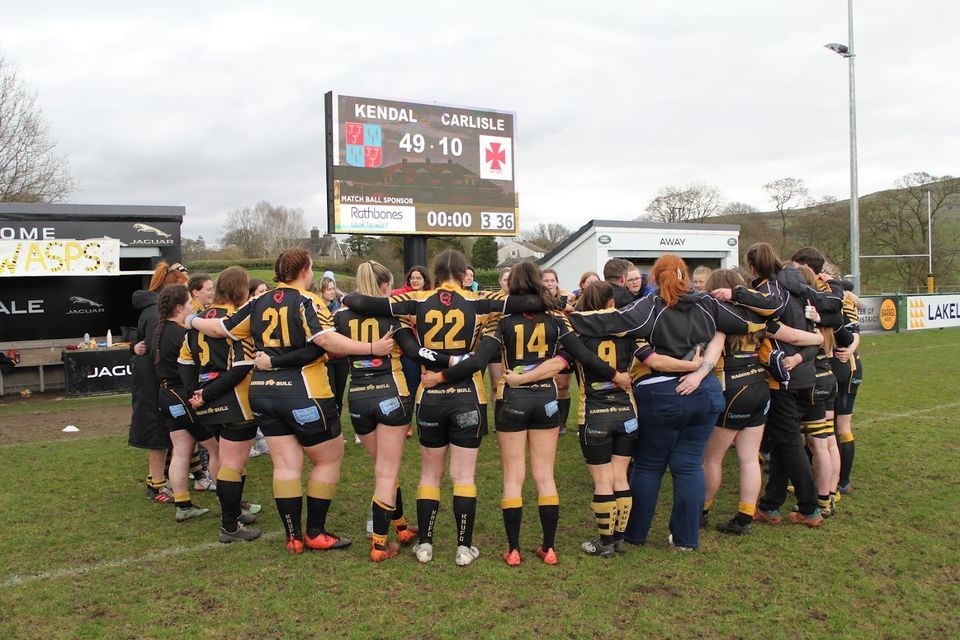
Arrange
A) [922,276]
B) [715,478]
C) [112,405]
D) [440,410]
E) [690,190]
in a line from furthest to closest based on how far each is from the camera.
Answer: [690,190] → [922,276] → [112,405] → [715,478] → [440,410]

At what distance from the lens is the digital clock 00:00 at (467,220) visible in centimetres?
1539

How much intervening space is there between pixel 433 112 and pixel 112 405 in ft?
29.1

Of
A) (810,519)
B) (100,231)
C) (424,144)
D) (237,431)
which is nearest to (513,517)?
(237,431)

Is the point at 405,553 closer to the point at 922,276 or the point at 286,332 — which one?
the point at 286,332

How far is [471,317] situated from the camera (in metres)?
4.02

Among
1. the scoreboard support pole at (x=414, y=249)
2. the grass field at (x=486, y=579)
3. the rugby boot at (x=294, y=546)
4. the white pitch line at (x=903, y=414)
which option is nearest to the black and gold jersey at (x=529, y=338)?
the grass field at (x=486, y=579)

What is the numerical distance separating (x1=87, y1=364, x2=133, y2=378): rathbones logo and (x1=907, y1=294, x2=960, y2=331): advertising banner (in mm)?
21013

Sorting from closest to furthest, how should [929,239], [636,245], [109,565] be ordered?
[109,565], [636,245], [929,239]

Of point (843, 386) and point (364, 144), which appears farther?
point (364, 144)

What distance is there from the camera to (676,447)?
424 centimetres

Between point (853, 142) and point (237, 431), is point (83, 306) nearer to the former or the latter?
point (237, 431)

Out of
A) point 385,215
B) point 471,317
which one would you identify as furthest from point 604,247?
point 471,317

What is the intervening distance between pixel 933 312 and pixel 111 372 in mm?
22639

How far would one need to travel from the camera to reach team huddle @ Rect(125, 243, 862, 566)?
402cm
